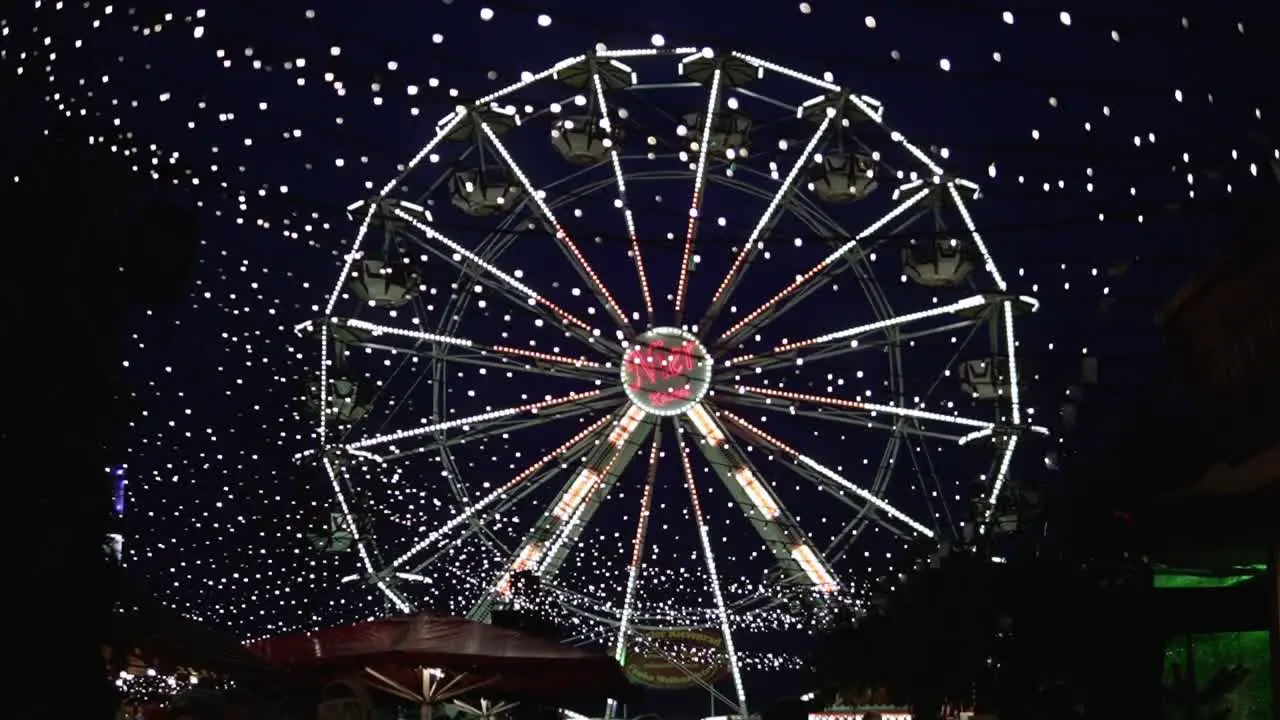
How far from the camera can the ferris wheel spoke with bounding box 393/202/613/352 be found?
69.3ft

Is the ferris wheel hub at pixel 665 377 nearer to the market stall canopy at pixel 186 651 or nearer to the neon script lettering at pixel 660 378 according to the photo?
the neon script lettering at pixel 660 378

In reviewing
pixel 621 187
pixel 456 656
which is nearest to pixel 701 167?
pixel 621 187

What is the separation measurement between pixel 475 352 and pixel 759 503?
13.8 feet

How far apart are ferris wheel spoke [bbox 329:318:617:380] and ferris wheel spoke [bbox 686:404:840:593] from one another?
1.52 m

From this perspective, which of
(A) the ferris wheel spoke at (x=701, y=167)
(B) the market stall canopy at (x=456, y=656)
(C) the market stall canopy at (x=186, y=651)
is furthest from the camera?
(A) the ferris wheel spoke at (x=701, y=167)

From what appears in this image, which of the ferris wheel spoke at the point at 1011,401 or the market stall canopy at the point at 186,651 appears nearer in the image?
the market stall canopy at the point at 186,651

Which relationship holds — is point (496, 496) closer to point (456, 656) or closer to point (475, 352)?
point (475, 352)

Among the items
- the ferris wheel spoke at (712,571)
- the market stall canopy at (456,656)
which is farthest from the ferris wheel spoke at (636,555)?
Answer: the market stall canopy at (456,656)

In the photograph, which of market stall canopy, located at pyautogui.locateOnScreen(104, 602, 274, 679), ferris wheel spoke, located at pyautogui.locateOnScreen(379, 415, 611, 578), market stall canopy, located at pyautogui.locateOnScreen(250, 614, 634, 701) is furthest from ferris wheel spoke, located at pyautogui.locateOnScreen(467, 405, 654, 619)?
market stall canopy, located at pyautogui.locateOnScreen(104, 602, 274, 679)

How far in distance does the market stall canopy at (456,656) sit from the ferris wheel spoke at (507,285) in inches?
374

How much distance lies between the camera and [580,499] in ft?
70.5

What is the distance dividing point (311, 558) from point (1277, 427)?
24196 mm

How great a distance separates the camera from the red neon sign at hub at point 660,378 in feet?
71.1

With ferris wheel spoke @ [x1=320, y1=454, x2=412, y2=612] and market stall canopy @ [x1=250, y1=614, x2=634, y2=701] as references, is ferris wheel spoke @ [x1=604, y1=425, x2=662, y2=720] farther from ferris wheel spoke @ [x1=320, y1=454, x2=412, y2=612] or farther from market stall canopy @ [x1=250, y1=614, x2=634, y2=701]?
market stall canopy @ [x1=250, y1=614, x2=634, y2=701]
